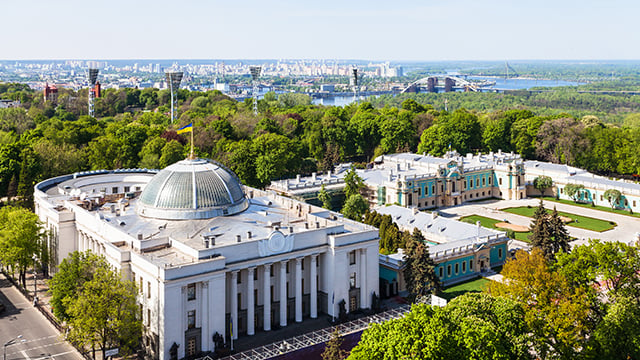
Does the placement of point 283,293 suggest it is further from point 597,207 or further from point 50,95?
point 50,95

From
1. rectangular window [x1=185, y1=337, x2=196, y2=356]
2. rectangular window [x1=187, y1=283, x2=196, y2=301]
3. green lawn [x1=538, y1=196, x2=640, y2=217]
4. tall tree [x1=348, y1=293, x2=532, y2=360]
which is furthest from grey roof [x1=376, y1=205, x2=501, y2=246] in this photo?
green lawn [x1=538, y1=196, x2=640, y2=217]

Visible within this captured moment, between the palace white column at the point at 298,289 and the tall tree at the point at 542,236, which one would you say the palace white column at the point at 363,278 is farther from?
the tall tree at the point at 542,236

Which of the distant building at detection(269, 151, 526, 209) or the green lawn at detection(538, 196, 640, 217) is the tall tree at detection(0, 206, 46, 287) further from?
the green lawn at detection(538, 196, 640, 217)

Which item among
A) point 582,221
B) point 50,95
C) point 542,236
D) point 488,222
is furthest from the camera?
point 50,95

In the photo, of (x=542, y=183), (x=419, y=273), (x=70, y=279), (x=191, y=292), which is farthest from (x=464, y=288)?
(x=542, y=183)

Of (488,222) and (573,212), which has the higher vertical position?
(573,212)

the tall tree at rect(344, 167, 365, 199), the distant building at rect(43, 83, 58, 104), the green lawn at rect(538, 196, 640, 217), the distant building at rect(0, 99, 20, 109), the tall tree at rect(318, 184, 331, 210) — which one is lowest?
the green lawn at rect(538, 196, 640, 217)
